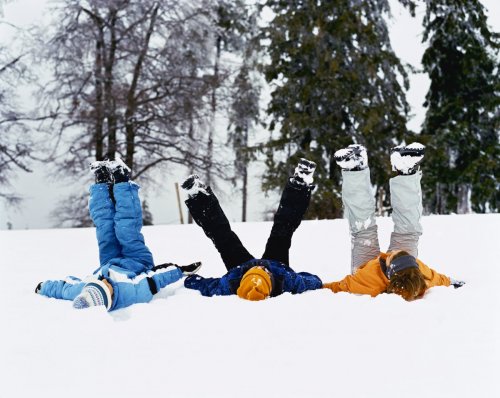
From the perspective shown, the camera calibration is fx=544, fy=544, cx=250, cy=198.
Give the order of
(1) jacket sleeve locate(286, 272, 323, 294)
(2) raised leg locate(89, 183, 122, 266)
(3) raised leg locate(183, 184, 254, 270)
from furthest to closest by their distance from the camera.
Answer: (2) raised leg locate(89, 183, 122, 266)
(3) raised leg locate(183, 184, 254, 270)
(1) jacket sleeve locate(286, 272, 323, 294)

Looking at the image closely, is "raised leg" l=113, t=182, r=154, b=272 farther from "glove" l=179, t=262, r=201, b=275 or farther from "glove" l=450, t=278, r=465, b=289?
"glove" l=450, t=278, r=465, b=289

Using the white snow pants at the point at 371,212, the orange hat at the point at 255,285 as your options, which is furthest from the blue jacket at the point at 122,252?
the white snow pants at the point at 371,212

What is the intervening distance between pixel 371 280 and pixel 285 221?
2.20 feet

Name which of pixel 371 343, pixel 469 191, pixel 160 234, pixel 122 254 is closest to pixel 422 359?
pixel 371 343

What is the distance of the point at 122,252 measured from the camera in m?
2.95

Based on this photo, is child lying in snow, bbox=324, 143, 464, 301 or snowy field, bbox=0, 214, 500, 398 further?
child lying in snow, bbox=324, 143, 464, 301

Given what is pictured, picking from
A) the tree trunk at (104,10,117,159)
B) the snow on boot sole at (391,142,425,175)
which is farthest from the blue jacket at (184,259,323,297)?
the tree trunk at (104,10,117,159)

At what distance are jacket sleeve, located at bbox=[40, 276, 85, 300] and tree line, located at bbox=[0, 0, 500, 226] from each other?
9.02 metres

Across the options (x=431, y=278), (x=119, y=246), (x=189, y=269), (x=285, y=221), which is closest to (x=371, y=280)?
(x=431, y=278)

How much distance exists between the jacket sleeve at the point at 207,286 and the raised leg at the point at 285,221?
406 mm

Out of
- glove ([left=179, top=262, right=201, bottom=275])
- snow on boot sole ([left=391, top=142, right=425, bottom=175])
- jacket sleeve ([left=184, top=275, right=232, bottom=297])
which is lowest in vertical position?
jacket sleeve ([left=184, top=275, right=232, bottom=297])

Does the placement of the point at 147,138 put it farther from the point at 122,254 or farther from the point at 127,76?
the point at 122,254

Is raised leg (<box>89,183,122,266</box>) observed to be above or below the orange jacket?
above

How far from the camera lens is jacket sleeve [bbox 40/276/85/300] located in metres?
2.58
